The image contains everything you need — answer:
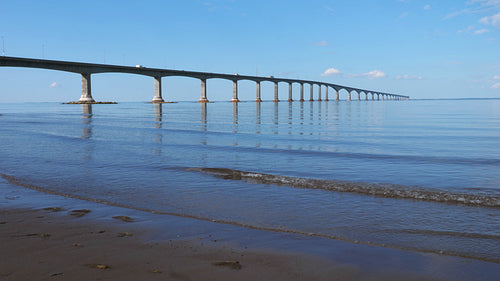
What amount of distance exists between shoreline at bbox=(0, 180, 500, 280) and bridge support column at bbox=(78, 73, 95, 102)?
318 feet

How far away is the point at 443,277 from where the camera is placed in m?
3.57

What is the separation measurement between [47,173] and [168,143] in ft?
25.1

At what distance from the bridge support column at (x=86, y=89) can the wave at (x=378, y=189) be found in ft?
309

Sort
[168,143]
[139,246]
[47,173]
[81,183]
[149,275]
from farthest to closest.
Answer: [168,143] → [47,173] → [81,183] → [139,246] → [149,275]

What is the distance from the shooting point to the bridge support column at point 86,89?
92.4 meters

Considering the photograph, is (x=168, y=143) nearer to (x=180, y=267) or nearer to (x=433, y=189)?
(x=433, y=189)

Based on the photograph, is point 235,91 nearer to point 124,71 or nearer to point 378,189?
point 124,71

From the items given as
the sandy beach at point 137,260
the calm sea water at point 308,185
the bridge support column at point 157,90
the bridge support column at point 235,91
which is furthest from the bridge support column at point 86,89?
the sandy beach at point 137,260

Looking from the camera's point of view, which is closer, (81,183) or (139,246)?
(139,246)

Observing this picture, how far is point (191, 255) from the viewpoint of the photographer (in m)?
4.04

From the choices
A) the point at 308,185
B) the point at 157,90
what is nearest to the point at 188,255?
the point at 308,185

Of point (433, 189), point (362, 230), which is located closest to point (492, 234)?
point (362, 230)

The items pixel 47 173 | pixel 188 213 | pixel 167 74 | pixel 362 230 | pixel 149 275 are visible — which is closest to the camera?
pixel 149 275

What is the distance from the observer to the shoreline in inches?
140
